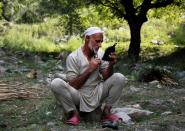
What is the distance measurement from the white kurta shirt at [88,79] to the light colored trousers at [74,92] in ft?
0.30

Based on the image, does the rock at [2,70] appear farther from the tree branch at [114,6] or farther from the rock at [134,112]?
the rock at [134,112]

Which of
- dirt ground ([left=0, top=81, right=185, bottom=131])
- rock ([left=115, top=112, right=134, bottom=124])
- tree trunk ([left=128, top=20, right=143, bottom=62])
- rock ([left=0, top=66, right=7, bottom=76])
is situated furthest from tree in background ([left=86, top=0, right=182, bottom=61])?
rock ([left=115, top=112, right=134, bottom=124])

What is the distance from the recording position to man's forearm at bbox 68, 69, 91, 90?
6475 millimetres

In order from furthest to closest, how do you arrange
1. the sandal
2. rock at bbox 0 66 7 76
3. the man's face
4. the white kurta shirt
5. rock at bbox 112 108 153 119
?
rock at bbox 0 66 7 76
rock at bbox 112 108 153 119
the sandal
the white kurta shirt
the man's face

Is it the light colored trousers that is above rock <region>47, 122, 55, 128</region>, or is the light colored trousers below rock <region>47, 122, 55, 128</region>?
above

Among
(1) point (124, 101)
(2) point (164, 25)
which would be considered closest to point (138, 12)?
(2) point (164, 25)

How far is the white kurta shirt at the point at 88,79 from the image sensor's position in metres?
6.61

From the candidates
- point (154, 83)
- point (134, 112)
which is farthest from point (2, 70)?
point (134, 112)

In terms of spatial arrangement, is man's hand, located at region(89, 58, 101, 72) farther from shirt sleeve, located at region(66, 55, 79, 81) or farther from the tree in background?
the tree in background

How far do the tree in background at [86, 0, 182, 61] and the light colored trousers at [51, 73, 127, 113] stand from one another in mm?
9793

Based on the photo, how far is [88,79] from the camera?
6.69 m

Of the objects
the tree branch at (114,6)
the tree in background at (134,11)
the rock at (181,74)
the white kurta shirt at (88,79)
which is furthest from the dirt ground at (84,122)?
the tree branch at (114,6)

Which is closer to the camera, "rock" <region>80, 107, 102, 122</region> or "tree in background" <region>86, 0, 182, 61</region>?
"rock" <region>80, 107, 102, 122</region>

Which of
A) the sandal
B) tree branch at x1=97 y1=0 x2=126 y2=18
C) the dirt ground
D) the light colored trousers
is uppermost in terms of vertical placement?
tree branch at x1=97 y1=0 x2=126 y2=18
